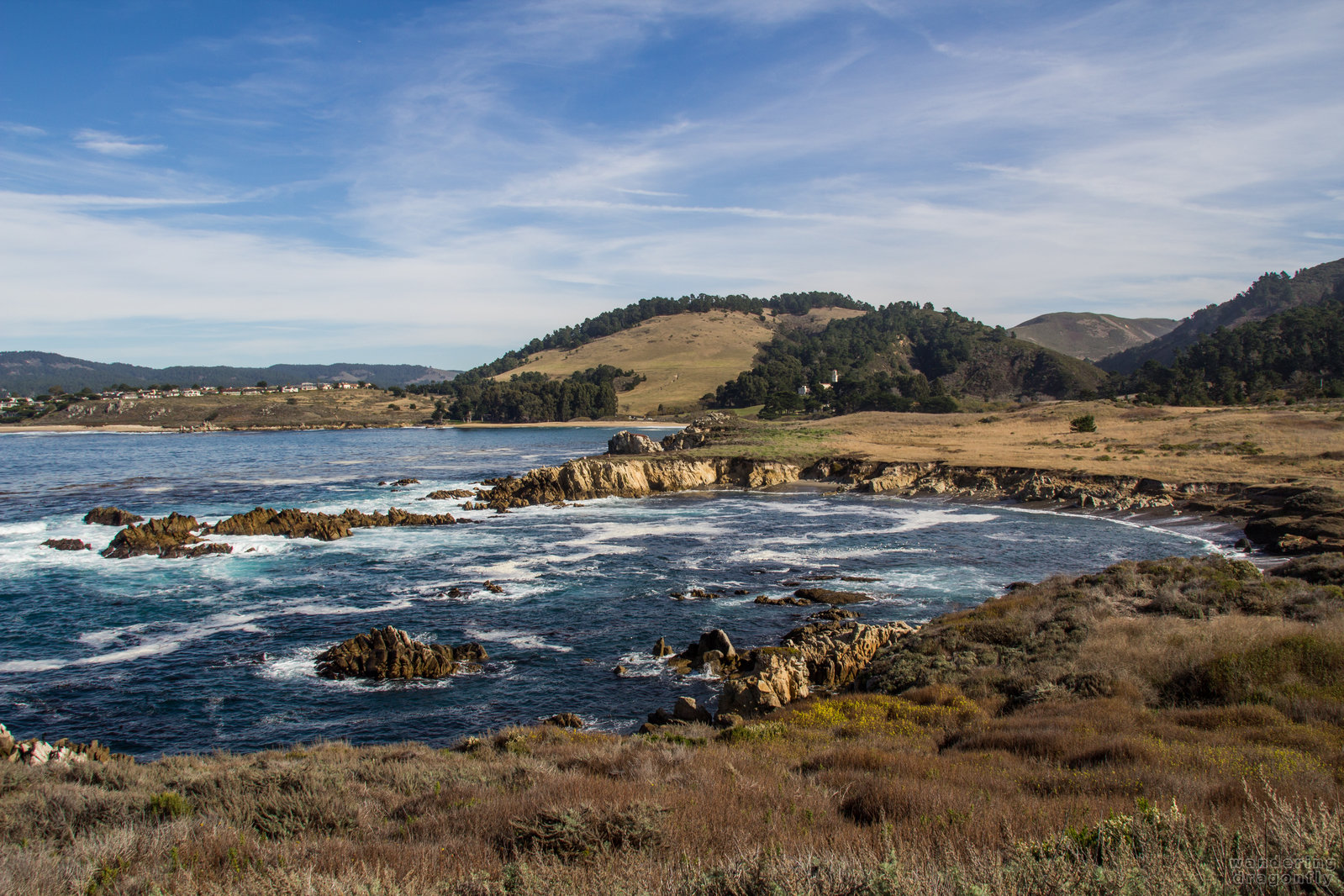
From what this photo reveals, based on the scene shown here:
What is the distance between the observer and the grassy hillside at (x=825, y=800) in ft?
19.1

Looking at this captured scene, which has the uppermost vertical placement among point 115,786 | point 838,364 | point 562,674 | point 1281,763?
point 838,364

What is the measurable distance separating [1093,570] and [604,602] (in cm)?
1829

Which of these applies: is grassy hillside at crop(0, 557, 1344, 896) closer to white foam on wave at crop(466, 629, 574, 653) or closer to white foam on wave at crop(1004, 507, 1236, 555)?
white foam on wave at crop(466, 629, 574, 653)

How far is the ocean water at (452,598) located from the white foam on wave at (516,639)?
106 millimetres

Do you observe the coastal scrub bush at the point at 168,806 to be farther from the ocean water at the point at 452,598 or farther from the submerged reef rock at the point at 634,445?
the submerged reef rock at the point at 634,445

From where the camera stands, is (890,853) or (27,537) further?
(27,537)

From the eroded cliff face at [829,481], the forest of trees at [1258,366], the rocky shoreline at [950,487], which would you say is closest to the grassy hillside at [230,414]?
the rocky shoreline at [950,487]

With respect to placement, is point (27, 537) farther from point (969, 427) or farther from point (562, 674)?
point (969, 427)

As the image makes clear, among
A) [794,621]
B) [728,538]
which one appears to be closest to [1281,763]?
[794,621]

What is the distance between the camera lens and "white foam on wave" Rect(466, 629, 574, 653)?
21.0m

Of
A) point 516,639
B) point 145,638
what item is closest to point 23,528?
point 145,638

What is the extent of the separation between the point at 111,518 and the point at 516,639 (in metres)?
32.8

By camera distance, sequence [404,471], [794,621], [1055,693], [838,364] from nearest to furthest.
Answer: [1055,693] < [794,621] < [404,471] < [838,364]

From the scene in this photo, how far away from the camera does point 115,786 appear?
10234 millimetres
